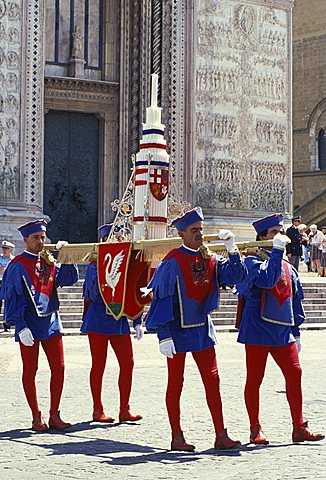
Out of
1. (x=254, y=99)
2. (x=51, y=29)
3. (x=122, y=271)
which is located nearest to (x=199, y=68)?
(x=254, y=99)

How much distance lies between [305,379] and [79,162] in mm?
13800

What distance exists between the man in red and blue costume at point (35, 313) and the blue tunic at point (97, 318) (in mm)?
405

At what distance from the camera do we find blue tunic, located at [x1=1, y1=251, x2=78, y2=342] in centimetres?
814

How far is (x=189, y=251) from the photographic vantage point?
293 inches

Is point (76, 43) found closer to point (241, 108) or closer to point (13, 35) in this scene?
point (13, 35)

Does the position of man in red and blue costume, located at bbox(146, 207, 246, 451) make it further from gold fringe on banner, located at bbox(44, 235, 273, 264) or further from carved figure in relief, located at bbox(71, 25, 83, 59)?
carved figure in relief, located at bbox(71, 25, 83, 59)

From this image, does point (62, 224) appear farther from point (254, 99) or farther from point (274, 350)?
point (274, 350)

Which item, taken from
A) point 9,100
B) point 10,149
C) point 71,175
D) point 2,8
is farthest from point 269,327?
point 71,175

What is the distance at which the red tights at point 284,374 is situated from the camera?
293 inches

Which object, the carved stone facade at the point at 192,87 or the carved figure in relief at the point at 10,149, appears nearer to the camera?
the carved figure in relief at the point at 10,149

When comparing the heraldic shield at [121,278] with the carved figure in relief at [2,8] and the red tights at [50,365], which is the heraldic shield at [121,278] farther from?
the carved figure in relief at [2,8]

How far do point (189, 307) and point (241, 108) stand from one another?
17454mm

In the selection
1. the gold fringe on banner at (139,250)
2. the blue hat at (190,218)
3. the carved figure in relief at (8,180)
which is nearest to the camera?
the blue hat at (190,218)

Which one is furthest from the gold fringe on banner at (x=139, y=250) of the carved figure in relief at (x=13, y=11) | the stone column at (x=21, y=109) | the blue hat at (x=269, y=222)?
the carved figure in relief at (x=13, y=11)
